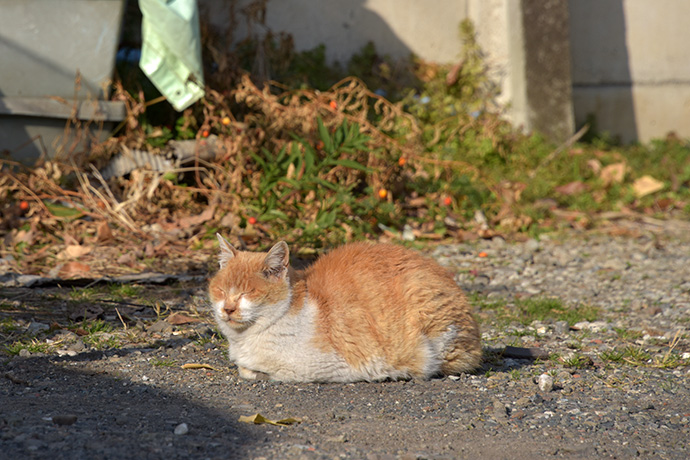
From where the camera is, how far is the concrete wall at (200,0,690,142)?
884 centimetres

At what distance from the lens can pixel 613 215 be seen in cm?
740

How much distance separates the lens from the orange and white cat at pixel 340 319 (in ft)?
10.5

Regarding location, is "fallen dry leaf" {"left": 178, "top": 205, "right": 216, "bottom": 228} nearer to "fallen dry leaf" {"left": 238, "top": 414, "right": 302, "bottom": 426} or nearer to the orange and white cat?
the orange and white cat

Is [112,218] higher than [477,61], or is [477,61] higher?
[477,61]

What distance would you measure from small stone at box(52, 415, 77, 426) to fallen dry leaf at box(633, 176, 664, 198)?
692 centimetres

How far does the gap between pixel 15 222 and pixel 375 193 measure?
118 inches

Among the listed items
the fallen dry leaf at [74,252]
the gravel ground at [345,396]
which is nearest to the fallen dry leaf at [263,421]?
the gravel ground at [345,396]

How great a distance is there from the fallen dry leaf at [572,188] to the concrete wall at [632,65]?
2478mm

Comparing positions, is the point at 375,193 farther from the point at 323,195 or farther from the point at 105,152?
the point at 105,152

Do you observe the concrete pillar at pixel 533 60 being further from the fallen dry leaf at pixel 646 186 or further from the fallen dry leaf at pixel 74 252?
the fallen dry leaf at pixel 74 252

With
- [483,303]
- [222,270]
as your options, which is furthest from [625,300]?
[222,270]

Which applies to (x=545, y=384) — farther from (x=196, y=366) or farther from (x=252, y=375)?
(x=196, y=366)

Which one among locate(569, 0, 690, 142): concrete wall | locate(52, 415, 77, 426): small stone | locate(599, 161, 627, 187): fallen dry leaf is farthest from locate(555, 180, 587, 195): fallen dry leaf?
locate(52, 415, 77, 426): small stone

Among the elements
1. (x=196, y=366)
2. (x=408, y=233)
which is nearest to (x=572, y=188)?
(x=408, y=233)
